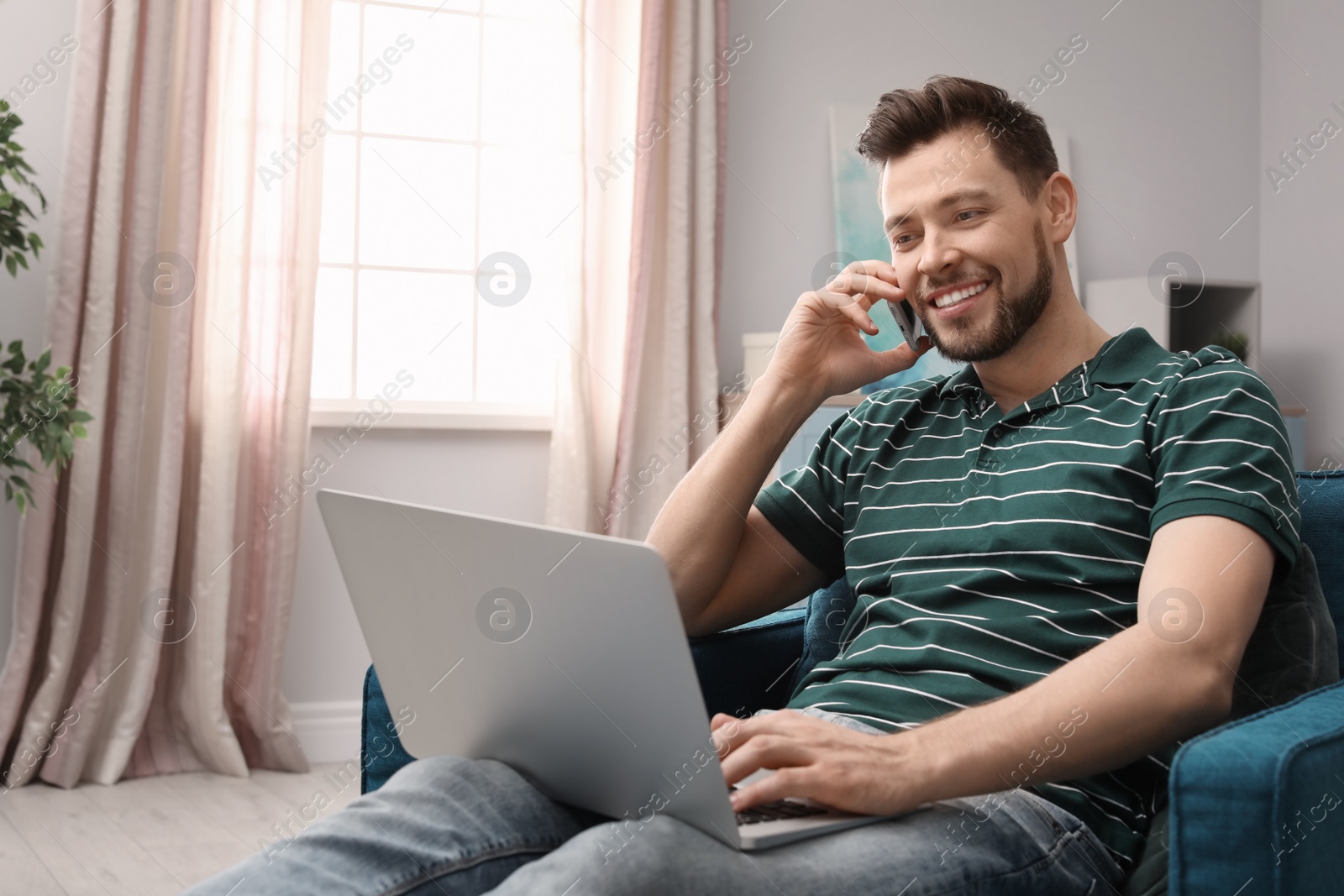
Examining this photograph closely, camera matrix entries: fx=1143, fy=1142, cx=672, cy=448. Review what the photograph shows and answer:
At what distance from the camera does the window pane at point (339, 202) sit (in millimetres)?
3156

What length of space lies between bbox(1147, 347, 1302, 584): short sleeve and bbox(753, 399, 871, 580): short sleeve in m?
0.40

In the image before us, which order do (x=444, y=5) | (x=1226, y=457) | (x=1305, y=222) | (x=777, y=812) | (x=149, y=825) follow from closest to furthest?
(x=777, y=812)
(x=1226, y=457)
(x=149, y=825)
(x=444, y=5)
(x=1305, y=222)

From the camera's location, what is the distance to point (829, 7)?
3.59 meters

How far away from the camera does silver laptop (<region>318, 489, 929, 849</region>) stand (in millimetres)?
815

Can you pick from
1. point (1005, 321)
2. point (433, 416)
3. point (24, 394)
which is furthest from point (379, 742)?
point (433, 416)

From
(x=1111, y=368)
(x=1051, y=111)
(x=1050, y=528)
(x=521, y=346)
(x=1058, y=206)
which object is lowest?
(x=1050, y=528)

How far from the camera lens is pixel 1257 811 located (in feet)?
2.74

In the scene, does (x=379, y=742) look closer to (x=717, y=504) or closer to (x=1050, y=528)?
(x=717, y=504)

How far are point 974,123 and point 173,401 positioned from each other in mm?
2132

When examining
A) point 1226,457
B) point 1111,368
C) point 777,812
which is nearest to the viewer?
point 777,812

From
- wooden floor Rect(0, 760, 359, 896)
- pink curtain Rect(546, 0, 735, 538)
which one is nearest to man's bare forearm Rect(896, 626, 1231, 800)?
wooden floor Rect(0, 760, 359, 896)

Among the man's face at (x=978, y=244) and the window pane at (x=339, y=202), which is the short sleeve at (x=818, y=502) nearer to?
the man's face at (x=978, y=244)

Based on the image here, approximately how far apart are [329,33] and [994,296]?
2.24 meters

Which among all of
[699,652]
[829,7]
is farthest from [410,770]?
[829,7]
